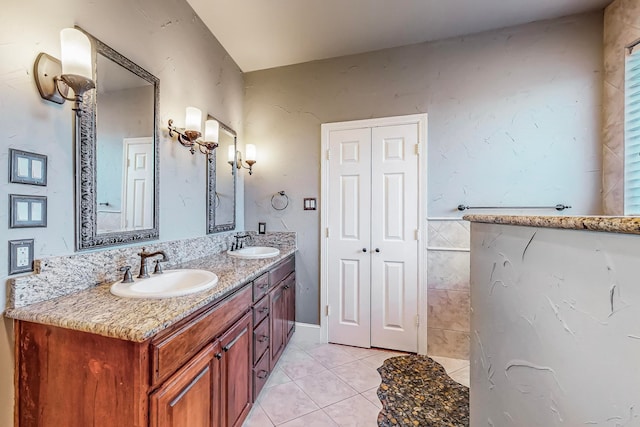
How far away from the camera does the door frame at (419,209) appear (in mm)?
2260

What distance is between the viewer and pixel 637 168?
1.76 m

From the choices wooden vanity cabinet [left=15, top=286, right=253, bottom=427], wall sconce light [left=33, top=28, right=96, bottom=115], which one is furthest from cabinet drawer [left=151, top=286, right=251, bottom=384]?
wall sconce light [left=33, top=28, right=96, bottom=115]

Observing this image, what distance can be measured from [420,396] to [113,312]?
1917mm

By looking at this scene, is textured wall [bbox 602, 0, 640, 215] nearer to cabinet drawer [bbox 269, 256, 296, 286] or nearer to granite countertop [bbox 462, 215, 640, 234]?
granite countertop [bbox 462, 215, 640, 234]

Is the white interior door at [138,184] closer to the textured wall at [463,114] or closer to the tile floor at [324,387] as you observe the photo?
the textured wall at [463,114]

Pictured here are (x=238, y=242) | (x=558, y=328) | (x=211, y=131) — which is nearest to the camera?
(x=558, y=328)

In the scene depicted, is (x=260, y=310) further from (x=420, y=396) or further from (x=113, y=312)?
(x=420, y=396)

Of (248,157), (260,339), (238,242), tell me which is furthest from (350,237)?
(248,157)

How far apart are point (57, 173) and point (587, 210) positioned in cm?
334

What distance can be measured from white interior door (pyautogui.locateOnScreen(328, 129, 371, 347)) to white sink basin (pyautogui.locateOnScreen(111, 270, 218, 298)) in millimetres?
1354

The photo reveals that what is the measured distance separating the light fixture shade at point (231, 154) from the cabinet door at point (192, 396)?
1738mm

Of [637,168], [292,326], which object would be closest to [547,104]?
[637,168]

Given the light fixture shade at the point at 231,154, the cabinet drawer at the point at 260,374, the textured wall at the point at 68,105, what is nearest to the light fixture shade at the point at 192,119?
the textured wall at the point at 68,105

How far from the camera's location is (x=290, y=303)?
2430 mm
